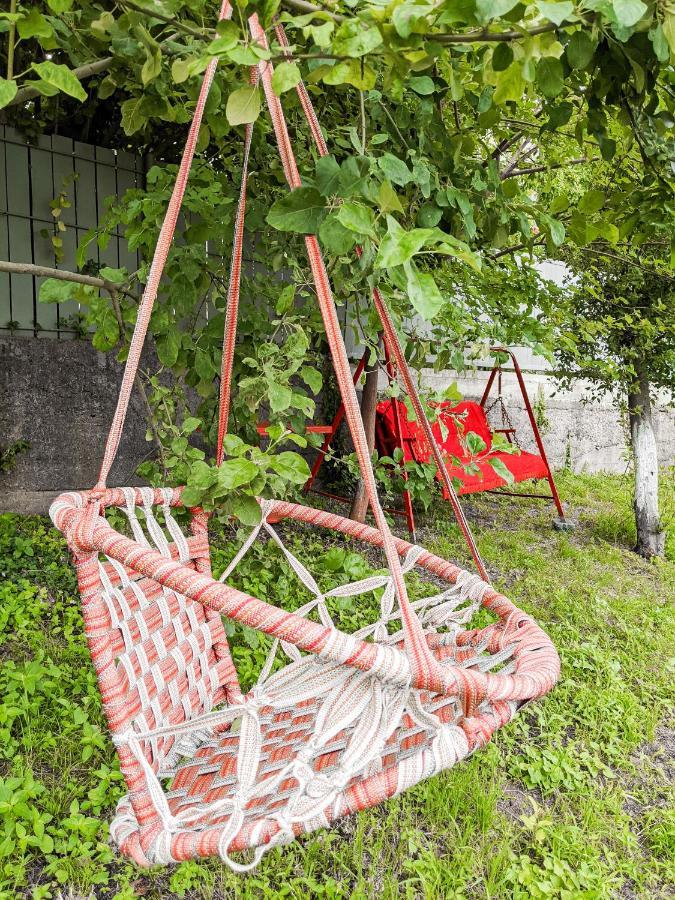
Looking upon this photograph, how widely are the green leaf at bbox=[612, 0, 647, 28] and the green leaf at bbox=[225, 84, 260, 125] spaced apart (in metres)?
0.42

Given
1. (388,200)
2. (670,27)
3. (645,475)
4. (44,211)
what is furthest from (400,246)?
(645,475)

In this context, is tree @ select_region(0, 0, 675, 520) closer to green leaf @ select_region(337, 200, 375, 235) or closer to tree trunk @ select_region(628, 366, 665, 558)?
green leaf @ select_region(337, 200, 375, 235)

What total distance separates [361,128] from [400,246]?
0.79m

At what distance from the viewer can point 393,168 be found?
1.07 metres

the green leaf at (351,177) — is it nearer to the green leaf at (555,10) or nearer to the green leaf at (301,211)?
the green leaf at (301,211)

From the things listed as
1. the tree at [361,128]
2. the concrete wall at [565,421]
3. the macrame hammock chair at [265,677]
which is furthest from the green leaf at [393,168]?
the concrete wall at [565,421]

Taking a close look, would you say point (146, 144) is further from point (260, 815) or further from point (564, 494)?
point (564, 494)

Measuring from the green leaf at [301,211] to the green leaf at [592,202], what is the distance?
0.59 metres

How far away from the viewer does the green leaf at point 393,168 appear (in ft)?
3.47

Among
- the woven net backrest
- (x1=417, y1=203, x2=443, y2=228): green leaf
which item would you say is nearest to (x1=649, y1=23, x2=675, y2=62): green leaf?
(x1=417, y1=203, x2=443, y2=228): green leaf

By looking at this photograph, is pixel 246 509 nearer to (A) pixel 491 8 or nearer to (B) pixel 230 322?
(B) pixel 230 322

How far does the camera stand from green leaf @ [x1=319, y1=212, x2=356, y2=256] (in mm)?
829

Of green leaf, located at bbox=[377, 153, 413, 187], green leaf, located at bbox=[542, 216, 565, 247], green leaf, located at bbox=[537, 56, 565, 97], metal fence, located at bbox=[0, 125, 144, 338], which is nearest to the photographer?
green leaf, located at bbox=[537, 56, 565, 97]

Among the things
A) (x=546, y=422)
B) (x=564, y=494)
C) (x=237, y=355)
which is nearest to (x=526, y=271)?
(x=237, y=355)
